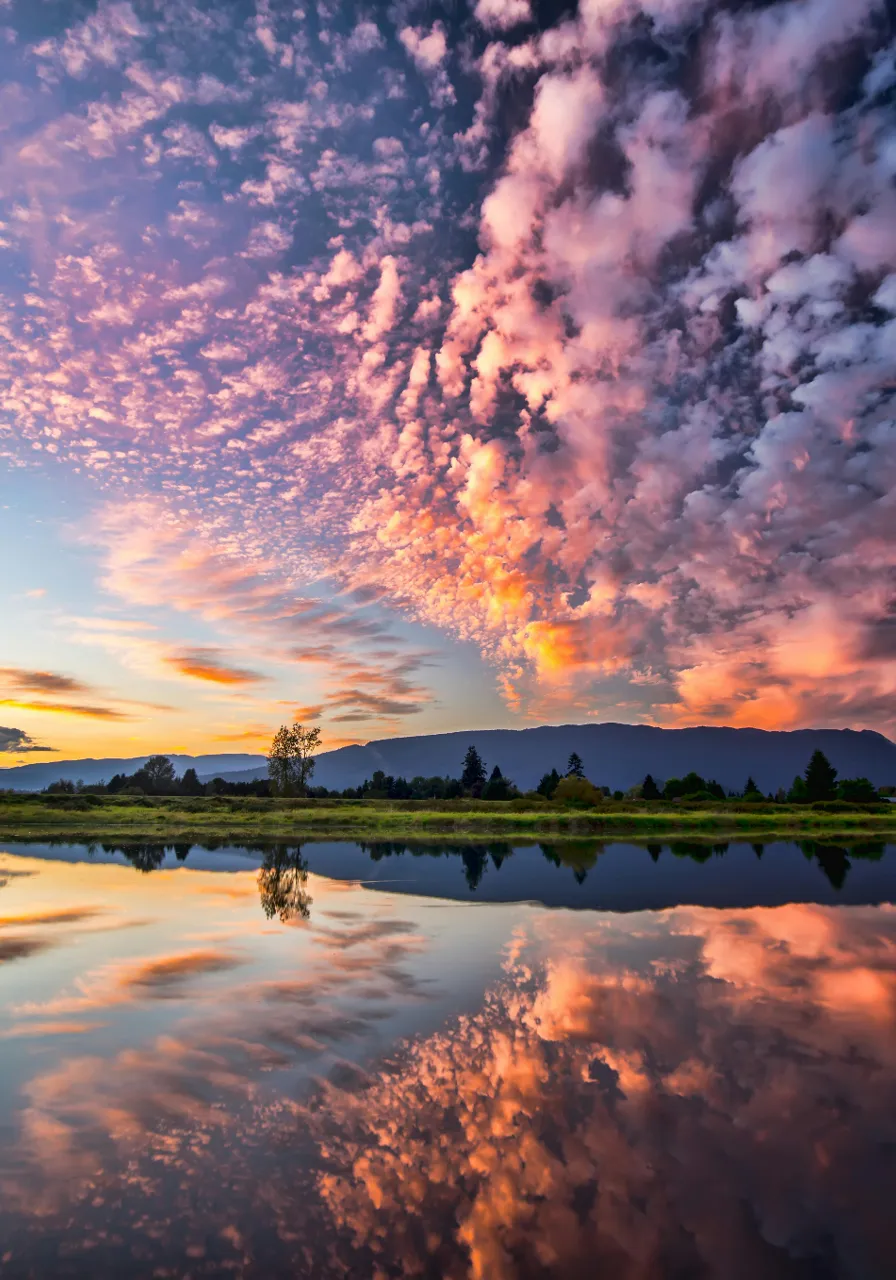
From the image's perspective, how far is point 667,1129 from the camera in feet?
26.6

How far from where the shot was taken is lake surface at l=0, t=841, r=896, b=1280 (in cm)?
607

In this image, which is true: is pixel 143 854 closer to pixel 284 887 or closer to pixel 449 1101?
pixel 284 887

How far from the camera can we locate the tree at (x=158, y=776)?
138 meters

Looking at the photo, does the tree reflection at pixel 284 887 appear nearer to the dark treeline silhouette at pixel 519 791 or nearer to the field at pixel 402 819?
the field at pixel 402 819

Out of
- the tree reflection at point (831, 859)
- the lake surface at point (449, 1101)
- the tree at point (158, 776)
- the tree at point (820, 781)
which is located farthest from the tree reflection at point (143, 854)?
the tree at point (820, 781)

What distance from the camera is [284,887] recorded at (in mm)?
30391

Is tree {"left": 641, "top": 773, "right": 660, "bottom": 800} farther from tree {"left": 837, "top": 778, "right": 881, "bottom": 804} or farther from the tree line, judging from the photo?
tree {"left": 837, "top": 778, "right": 881, "bottom": 804}

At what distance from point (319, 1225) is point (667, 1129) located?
167 inches

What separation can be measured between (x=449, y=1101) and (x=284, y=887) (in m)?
23.4

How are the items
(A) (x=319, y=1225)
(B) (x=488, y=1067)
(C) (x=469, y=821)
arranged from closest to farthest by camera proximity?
(A) (x=319, y=1225)
(B) (x=488, y=1067)
(C) (x=469, y=821)

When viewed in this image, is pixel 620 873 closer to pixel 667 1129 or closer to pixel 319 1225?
pixel 667 1129

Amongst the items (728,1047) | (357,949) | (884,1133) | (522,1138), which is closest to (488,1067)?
(522,1138)

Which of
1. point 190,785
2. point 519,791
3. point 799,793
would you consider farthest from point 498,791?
point 190,785

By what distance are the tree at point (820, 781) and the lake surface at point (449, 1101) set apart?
105 m
